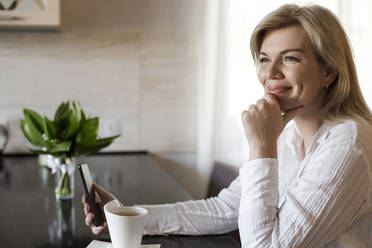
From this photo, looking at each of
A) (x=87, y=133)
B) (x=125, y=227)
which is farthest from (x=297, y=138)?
(x=87, y=133)

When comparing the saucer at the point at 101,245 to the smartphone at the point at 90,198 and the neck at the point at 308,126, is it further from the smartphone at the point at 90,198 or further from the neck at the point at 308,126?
the neck at the point at 308,126

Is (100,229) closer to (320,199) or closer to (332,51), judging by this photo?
(320,199)

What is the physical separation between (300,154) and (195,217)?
0.34m

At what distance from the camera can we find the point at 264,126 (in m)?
1.07

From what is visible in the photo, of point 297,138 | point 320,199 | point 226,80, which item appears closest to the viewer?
point 320,199

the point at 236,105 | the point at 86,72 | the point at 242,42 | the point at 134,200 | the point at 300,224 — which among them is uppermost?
the point at 242,42

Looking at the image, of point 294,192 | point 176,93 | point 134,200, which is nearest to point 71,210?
point 134,200

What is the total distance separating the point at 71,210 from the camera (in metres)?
1.46

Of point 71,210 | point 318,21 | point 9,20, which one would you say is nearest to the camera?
point 318,21

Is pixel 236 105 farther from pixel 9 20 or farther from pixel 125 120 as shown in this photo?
pixel 9 20

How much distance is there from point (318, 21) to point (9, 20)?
157 cm

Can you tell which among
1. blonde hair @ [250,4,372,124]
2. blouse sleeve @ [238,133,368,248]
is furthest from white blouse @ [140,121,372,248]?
blonde hair @ [250,4,372,124]

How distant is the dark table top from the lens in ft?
3.85

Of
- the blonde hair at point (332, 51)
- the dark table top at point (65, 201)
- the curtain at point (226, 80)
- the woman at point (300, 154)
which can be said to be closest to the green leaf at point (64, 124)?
the dark table top at point (65, 201)
